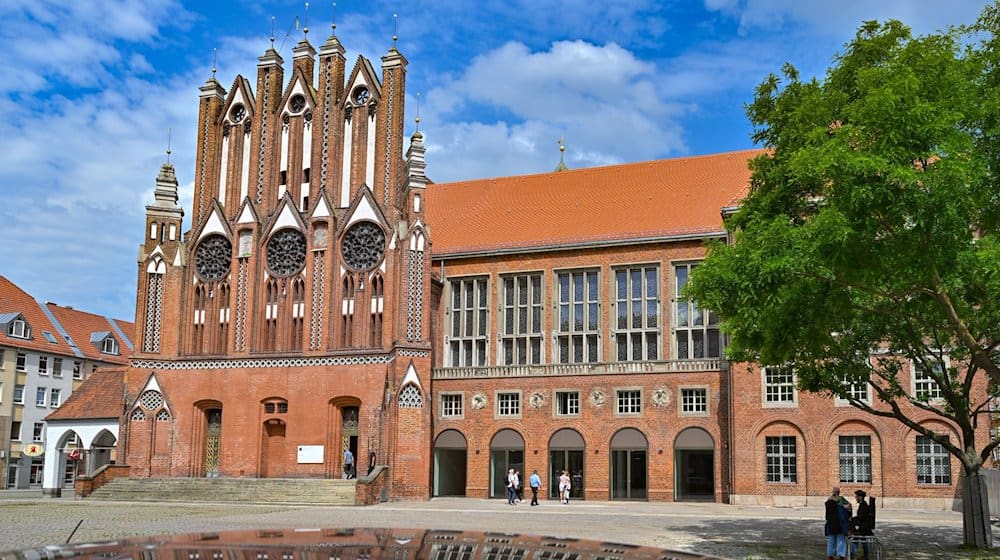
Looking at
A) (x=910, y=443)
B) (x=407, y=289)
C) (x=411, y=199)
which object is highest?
(x=411, y=199)

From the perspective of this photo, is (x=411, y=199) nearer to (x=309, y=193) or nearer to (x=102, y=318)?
(x=309, y=193)

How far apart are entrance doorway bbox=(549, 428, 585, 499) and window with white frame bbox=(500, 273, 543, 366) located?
3264mm

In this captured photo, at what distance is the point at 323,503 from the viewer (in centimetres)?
3459

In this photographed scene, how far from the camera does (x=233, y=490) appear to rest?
36750 mm

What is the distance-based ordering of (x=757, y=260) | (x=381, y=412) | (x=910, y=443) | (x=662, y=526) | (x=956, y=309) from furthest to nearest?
(x=381, y=412)
(x=910, y=443)
(x=662, y=526)
(x=956, y=309)
(x=757, y=260)

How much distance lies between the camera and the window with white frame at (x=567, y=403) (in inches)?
1519

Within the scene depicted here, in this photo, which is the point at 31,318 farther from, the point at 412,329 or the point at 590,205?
the point at 590,205

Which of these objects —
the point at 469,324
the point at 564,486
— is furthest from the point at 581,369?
the point at 469,324

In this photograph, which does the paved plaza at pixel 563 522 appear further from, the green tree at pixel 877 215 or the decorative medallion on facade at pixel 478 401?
the decorative medallion on facade at pixel 478 401

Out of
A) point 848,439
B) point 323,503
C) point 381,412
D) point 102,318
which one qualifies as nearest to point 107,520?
point 323,503

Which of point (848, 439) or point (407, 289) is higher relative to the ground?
point (407, 289)

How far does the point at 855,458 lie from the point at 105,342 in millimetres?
50733

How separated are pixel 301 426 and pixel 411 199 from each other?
386 inches

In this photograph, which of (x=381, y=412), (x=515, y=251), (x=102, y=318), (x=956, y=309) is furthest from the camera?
(x=102, y=318)
